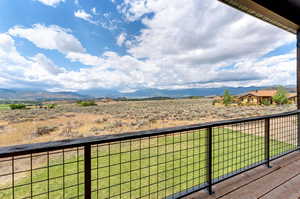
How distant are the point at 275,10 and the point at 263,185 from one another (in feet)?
6.96

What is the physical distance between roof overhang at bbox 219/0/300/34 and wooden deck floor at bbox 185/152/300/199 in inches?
78.4

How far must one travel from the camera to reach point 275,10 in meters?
1.85

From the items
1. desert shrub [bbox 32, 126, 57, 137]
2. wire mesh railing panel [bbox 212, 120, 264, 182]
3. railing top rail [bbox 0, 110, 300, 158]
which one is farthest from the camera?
desert shrub [bbox 32, 126, 57, 137]

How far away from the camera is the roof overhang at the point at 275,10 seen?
67.8 inches

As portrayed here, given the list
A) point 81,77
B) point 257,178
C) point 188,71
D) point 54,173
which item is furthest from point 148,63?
point 257,178

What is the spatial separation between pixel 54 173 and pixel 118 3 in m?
5.89

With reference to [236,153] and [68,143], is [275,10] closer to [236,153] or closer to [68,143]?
[236,153]

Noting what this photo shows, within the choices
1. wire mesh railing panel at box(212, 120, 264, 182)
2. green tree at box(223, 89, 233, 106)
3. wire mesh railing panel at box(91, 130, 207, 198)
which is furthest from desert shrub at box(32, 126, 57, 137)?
green tree at box(223, 89, 233, 106)

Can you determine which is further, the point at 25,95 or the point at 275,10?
the point at 25,95

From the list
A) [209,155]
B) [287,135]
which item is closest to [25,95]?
[209,155]

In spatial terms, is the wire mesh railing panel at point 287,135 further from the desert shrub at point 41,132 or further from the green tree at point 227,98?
the green tree at point 227,98

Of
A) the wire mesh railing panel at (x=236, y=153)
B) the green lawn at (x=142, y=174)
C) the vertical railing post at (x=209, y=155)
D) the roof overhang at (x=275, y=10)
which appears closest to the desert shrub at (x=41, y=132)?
the green lawn at (x=142, y=174)

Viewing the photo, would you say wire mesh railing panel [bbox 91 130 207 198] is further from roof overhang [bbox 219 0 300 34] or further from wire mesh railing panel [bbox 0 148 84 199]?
roof overhang [bbox 219 0 300 34]

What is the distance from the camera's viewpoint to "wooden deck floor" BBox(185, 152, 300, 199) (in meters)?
1.30
